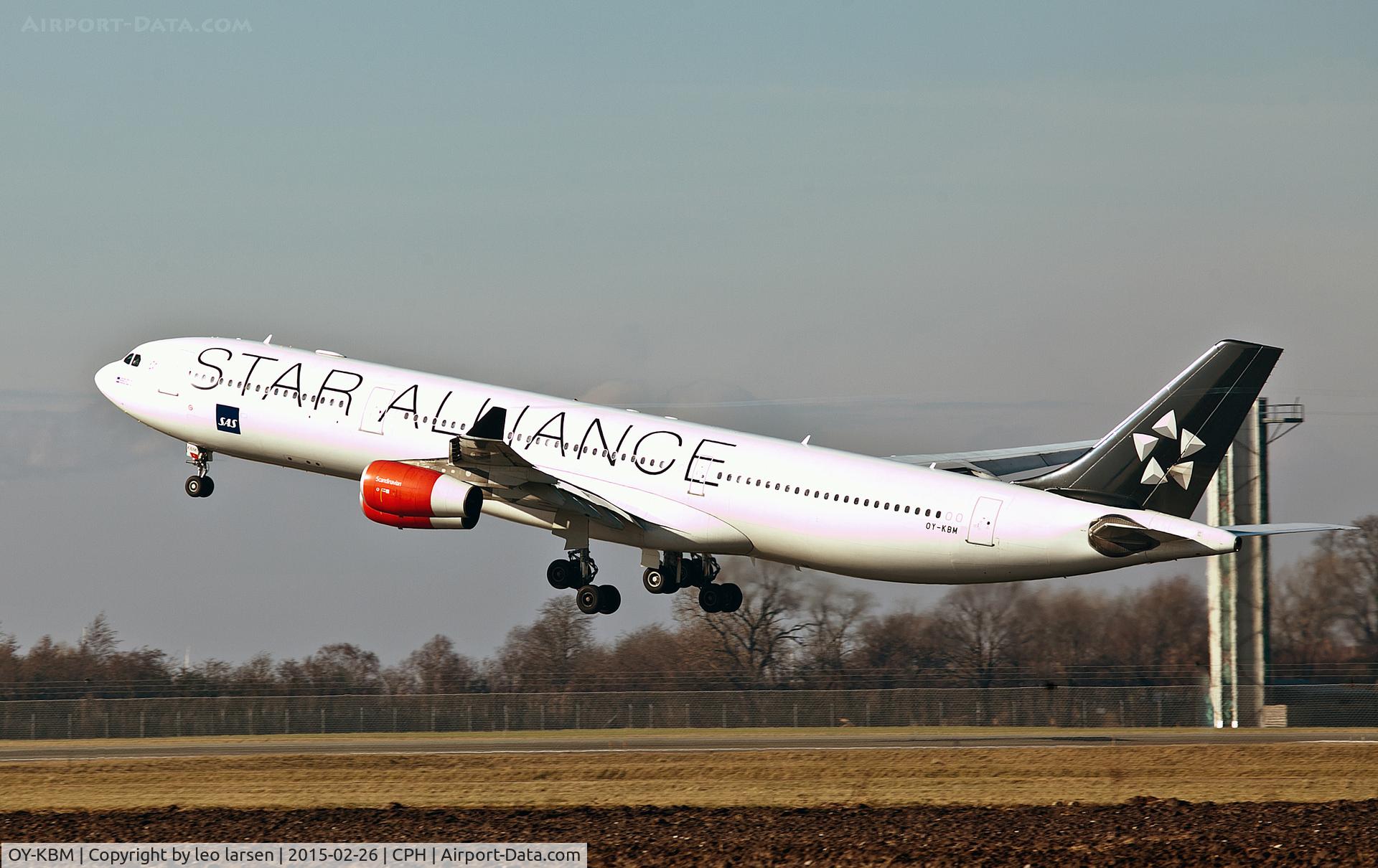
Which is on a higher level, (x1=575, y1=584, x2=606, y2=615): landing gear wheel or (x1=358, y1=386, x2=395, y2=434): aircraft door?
(x1=358, y1=386, x2=395, y2=434): aircraft door

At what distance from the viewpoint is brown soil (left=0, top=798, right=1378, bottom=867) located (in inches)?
1124

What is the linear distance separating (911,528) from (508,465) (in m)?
12.0

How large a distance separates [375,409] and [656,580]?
1027 centimetres

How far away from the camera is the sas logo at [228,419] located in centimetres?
5394

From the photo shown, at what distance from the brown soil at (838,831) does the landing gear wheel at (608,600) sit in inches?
600

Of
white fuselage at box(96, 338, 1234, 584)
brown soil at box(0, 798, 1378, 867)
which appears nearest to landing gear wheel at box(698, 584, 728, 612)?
white fuselage at box(96, 338, 1234, 584)

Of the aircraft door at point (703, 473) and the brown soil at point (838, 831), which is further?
the aircraft door at point (703, 473)

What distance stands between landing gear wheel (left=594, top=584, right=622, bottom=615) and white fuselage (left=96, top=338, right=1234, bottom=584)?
5.39 feet

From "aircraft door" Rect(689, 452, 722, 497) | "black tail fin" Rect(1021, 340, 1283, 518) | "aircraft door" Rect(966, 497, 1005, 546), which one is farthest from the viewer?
"aircraft door" Rect(689, 452, 722, 497)

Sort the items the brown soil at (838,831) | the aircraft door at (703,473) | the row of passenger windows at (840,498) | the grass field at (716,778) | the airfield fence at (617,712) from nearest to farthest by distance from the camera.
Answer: the brown soil at (838,831) < the grass field at (716,778) < the row of passenger windows at (840,498) < the aircraft door at (703,473) < the airfield fence at (617,712)

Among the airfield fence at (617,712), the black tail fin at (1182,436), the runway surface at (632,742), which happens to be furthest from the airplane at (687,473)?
the airfield fence at (617,712)

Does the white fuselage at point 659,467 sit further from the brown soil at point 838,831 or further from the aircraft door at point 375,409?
the brown soil at point 838,831

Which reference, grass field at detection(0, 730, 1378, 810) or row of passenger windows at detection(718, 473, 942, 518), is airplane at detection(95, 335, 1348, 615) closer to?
row of passenger windows at detection(718, 473, 942, 518)

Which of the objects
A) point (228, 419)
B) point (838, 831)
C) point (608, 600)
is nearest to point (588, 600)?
point (608, 600)
